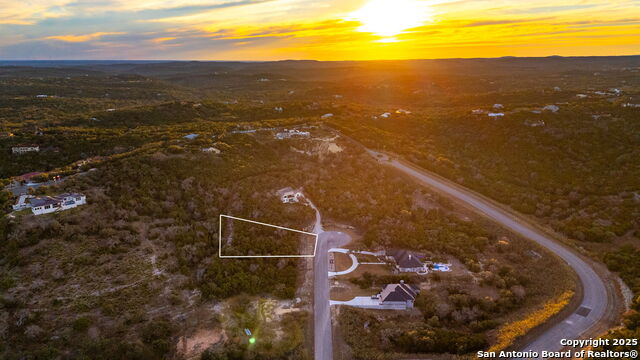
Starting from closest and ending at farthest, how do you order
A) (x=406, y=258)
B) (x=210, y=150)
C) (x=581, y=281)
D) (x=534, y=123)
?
(x=581, y=281) < (x=406, y=258) < (x=210, y=150) < (x=534, y=123)

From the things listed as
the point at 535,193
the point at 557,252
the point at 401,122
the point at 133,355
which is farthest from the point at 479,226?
the point at 401,122

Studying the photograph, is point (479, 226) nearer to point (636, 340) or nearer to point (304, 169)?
point (636, 340)

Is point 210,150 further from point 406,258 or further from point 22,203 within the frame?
point 406,258

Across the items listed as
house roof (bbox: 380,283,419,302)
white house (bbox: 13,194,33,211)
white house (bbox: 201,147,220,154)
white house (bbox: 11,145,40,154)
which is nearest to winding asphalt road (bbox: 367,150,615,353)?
house roof (bbox: 380,283,419,302)

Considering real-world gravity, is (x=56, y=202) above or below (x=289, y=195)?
above

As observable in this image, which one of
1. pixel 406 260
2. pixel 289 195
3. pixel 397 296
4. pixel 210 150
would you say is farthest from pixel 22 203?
pixel 406 260

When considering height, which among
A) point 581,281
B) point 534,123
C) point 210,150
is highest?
point 534,123
